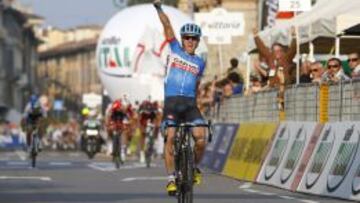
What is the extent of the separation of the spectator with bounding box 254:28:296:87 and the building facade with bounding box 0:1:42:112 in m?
106

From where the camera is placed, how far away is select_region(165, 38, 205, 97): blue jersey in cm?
Answer: 1566

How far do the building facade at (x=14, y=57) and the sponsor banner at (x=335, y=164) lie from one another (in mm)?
114128

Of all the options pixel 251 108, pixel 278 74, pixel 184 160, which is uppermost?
pixel 278 74

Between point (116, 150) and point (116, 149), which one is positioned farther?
point (116, 149)

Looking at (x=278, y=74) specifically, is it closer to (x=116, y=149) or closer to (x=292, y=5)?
(x=292, y=5)

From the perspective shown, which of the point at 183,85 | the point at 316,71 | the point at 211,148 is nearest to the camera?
the point at 183,85

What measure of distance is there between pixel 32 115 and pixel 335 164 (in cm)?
1322

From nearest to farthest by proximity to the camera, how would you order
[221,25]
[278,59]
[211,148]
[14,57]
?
[278,59] → [211,148] → [221,25] → [14,57]

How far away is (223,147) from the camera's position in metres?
27.2

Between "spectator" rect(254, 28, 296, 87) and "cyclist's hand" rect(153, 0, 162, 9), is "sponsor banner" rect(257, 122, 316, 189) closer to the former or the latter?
"spectator" rect(254, 28, 296, 87)

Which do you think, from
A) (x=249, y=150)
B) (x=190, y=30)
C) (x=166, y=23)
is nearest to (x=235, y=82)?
(x=249, y=150)

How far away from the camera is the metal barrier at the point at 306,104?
1922 cm

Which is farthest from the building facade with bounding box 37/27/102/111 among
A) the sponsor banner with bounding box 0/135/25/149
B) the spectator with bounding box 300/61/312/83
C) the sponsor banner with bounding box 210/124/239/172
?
the spectator with bounding box 300/61/312/83

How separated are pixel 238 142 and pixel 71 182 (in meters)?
4.60
